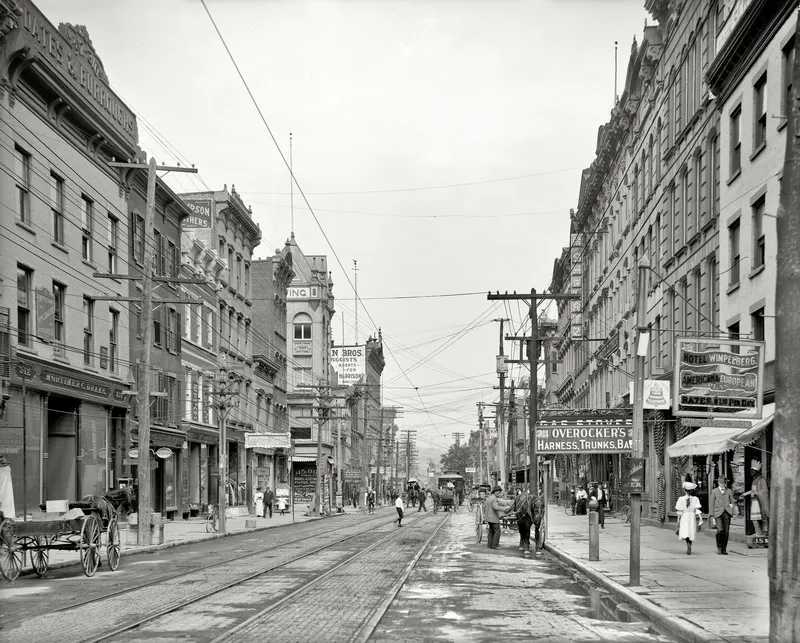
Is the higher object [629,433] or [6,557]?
[629,433]

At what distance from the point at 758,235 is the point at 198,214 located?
32.1 m

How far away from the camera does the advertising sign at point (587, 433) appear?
2250 centimetres

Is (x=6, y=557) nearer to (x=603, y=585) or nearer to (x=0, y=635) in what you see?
(x=0, y=635)

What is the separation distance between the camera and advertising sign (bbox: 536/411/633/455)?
22500 millimetres

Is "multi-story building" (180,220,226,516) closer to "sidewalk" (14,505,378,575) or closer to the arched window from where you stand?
"sidewalk" (14,505,378,575)

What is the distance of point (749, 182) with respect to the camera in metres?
25.0

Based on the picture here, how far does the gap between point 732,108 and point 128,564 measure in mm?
18917

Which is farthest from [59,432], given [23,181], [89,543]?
[89,543]

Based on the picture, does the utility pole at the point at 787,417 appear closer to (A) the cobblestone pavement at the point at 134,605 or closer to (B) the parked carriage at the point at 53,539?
(A) the cobblestone pavement at the point at 134,605

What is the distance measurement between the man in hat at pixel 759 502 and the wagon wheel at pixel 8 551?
15.3m

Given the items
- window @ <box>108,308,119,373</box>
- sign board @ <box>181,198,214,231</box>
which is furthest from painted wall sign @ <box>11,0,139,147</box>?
sign board @ <box>181,198,214,231</box>

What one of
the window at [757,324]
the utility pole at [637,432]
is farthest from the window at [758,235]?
the utility pole at [637,432]

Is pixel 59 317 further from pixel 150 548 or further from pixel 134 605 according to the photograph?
pixel 134 605

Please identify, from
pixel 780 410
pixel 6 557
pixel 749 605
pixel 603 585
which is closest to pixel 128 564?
pixel 6 557
